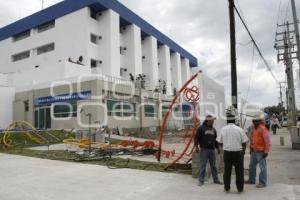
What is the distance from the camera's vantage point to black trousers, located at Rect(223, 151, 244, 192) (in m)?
8.32

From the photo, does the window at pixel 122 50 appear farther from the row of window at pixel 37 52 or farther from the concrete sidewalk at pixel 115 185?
the concrete sidewalk at pixel 115 185

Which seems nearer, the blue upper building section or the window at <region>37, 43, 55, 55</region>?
the blue upper building section

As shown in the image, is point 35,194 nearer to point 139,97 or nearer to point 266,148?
point 266,148

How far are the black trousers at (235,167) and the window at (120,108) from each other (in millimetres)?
24465

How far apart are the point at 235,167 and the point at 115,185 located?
309 centimetres

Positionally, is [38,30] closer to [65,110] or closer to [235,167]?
[65,110]

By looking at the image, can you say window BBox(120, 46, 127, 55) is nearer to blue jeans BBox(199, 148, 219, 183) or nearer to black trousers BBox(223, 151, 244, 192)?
blue jeans BBox(199, 148, 219, 183)

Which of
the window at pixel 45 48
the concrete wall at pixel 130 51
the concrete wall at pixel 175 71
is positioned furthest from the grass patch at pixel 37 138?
the concrete wall at pixel 175 71

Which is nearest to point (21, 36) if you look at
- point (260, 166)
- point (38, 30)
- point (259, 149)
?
point (38, 30)

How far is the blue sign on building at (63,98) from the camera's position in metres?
31.7

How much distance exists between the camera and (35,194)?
8.60 m

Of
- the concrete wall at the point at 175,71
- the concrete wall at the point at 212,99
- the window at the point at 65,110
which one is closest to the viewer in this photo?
the concrete wall at the point at 212,99

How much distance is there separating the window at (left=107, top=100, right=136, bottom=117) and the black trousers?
963 inches

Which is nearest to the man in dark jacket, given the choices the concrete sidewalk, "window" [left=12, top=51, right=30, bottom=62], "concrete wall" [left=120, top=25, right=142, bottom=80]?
the concrete sidewalk
